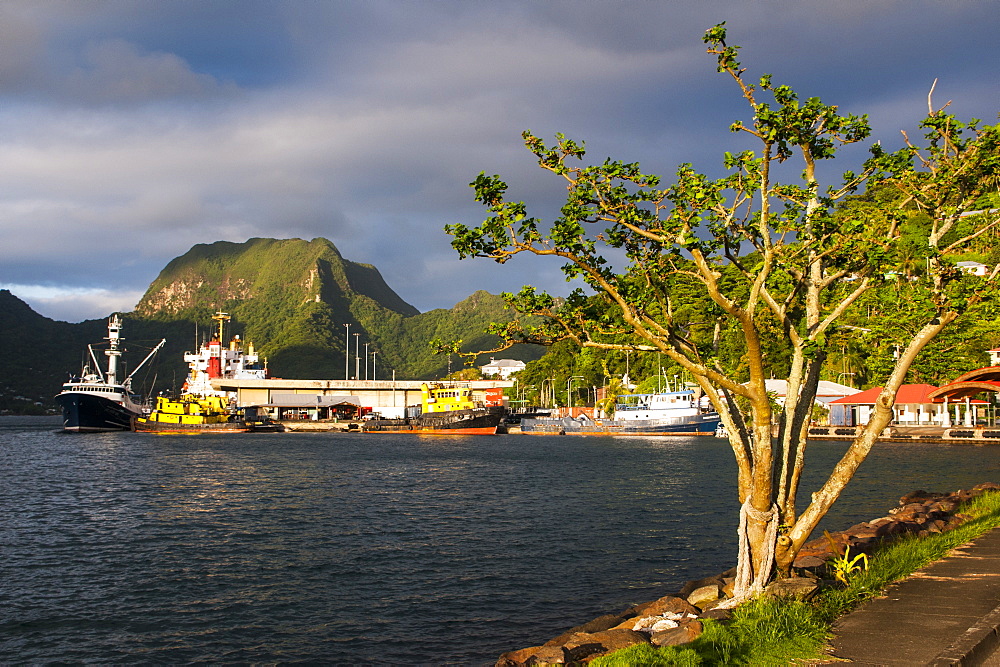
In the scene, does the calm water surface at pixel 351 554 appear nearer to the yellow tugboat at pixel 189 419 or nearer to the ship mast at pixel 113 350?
the yellow tugboat at pixel 189 419

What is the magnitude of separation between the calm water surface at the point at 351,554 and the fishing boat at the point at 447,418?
206 feet

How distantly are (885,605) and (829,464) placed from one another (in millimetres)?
42408

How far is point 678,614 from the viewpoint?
12781 mm

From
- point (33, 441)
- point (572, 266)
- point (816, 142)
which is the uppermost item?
point (816, 142)

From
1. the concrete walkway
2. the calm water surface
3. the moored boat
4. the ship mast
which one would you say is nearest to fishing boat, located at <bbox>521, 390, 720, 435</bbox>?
the calm water surface

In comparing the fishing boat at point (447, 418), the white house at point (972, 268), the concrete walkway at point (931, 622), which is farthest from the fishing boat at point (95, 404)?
the concrete walkway at point (931, 622)

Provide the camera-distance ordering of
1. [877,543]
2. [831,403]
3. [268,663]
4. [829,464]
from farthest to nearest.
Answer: [831,403] → [829,464] → [877,543] → [268,663]

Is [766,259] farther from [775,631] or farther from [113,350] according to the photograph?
[113,350]

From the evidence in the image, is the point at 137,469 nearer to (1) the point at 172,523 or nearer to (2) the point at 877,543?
(1) the point at 172,523

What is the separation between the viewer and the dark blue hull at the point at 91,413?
105875 millimetres

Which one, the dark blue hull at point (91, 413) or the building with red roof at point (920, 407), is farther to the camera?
the dark blue hull at point (91, 413)

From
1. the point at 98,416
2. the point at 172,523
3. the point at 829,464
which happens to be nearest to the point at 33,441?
the point at 98,416

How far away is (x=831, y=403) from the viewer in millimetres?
83625

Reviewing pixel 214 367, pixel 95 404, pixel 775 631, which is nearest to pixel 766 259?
pixel 775 631
